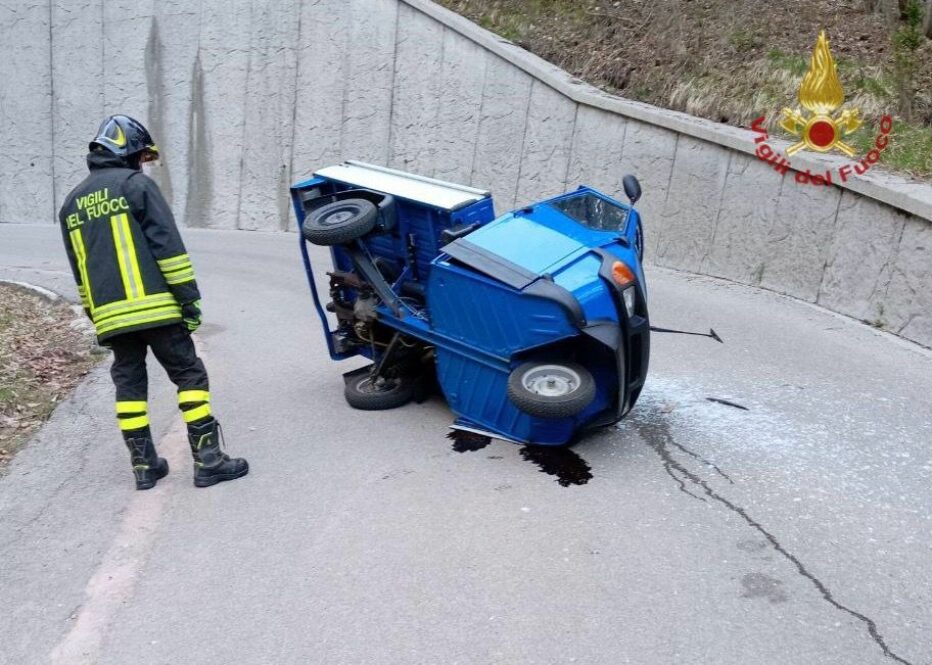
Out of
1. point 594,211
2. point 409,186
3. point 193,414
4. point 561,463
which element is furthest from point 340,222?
point 561,463

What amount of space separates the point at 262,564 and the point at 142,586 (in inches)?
20.5

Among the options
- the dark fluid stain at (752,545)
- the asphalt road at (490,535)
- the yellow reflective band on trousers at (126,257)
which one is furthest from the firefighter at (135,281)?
the dark fluid stain at (752,545)

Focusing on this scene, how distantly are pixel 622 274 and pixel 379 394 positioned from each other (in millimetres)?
1939

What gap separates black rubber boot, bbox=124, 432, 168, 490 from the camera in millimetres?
5289

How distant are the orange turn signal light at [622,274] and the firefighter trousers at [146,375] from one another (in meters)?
2.27

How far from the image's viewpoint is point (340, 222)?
5.82 metres

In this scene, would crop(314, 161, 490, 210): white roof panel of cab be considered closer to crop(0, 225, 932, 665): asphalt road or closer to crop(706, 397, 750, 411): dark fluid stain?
crop(0, 225, 932, 665): asphalt road

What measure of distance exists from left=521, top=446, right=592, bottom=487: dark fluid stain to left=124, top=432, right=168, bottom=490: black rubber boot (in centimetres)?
205

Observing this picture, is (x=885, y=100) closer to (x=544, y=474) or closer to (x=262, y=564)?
(x=544, y=474)

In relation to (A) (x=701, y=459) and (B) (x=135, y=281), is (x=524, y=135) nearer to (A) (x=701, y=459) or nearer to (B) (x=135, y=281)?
(A) (x=701, y=459)

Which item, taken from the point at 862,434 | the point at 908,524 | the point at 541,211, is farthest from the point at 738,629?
the point at 541,211

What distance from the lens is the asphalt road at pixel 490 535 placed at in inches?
151

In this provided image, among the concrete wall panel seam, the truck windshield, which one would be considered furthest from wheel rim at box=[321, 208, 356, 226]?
the concrete wall panel seam

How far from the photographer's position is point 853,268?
858 cm
